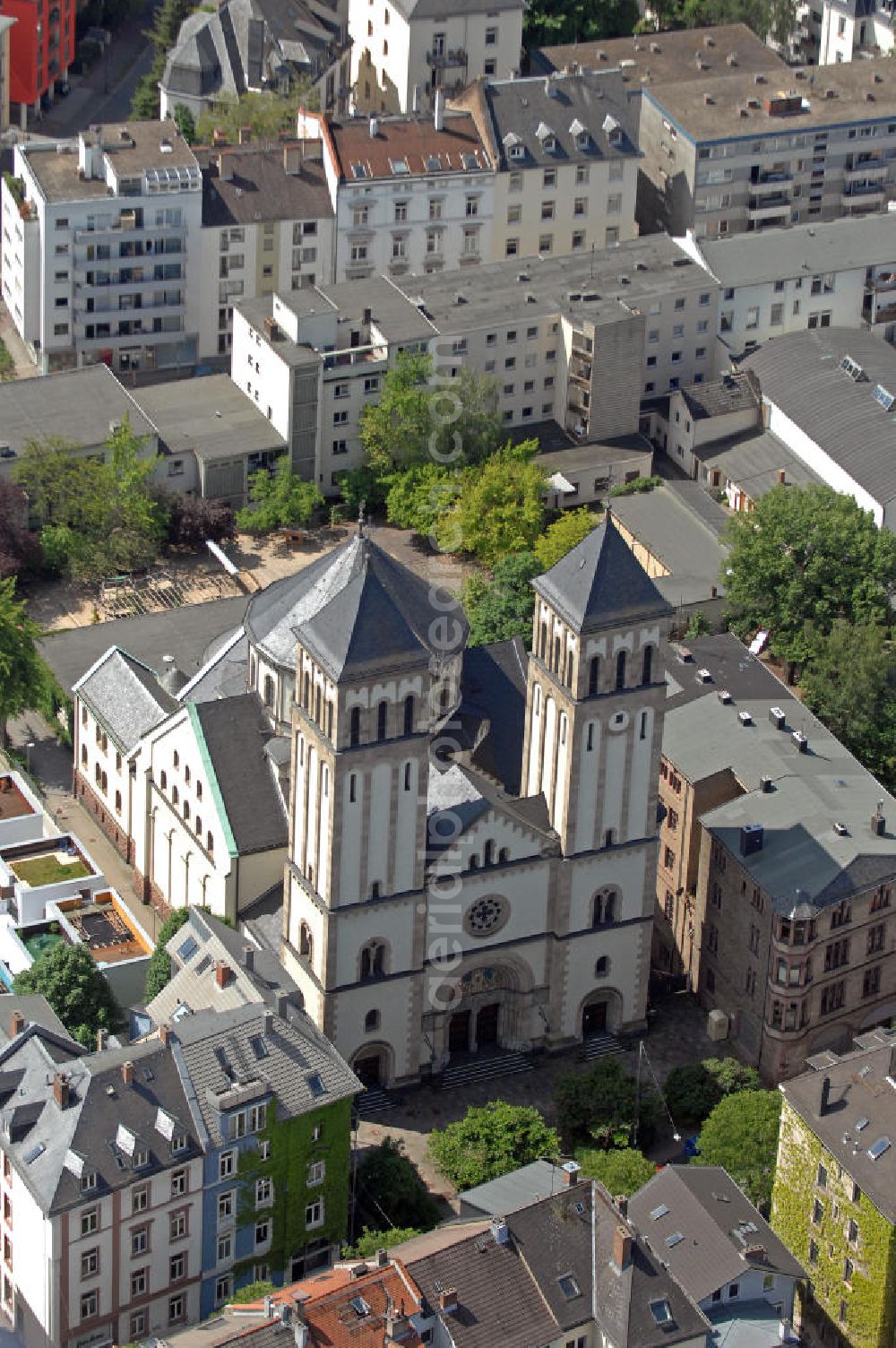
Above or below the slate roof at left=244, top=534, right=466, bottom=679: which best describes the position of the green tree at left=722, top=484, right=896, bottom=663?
below

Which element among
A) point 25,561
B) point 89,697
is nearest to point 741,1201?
point 89,697

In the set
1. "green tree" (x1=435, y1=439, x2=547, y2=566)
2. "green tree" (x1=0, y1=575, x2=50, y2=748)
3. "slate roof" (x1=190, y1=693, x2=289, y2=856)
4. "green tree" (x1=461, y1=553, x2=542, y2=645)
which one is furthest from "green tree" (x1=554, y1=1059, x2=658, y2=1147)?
"green tree" (x1=435, y1=439, x2=547, y2=566)

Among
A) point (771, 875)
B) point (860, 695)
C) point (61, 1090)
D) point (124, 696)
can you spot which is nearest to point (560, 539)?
point (860, 695)

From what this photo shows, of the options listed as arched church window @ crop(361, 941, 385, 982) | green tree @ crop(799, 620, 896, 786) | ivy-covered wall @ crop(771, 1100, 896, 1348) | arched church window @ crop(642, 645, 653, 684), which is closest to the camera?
ivy-covered wall @ crop(771, 1100, 896, 1348)

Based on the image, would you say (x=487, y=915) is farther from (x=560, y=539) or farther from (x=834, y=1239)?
(x=560, y=539)

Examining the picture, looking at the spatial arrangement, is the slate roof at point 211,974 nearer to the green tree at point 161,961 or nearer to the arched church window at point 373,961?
the green tree at point 161,961

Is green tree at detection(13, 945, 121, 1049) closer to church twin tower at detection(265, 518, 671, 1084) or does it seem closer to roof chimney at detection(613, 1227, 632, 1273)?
church twin tower at detection(265, 518, 671, 1084)

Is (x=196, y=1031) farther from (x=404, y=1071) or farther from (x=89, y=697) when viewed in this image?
(x=89, y=697)
